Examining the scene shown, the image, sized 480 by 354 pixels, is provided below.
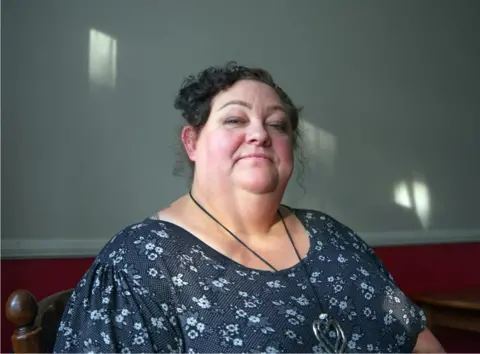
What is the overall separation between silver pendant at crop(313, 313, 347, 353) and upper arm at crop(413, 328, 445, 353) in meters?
0.27

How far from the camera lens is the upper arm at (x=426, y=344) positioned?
113 cm

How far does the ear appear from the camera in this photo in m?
1.17

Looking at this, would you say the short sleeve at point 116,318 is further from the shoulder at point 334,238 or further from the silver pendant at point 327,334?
the shoulder at point 334,238

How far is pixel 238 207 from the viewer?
109 centimetres

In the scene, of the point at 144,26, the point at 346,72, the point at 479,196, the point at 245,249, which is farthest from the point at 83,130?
the point at 479,196

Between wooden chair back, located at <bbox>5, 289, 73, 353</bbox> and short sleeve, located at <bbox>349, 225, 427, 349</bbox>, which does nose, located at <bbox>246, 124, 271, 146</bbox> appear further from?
wooden chair back, located at <bbox>5, 289, 73, 353</bbox>

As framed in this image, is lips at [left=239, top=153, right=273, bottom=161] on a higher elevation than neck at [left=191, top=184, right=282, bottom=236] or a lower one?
higher

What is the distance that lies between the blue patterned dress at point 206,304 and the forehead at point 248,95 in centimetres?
32

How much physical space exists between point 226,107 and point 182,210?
252 mm

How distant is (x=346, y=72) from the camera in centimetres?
206

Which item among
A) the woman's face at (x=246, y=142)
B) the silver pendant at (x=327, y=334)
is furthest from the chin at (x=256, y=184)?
the silver pendant at (x=327, y=334)

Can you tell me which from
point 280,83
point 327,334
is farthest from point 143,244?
point 280,83

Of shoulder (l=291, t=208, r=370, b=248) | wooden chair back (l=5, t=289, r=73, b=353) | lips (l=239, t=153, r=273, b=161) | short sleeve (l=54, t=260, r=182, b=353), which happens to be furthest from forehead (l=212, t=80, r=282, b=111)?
wooden chair back (l=5, t=289, r=73, b=353)

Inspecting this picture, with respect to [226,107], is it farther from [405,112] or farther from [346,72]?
[405,112]
